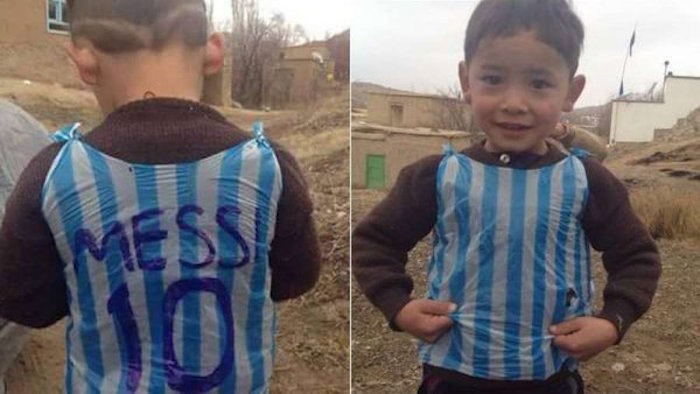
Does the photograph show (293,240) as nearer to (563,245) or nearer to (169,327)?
(169,327)

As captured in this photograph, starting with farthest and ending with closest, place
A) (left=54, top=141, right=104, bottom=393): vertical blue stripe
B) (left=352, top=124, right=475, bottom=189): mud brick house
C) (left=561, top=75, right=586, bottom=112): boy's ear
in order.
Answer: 1. (left=352, top=124, right=475, bottom=189): mud brick house
2. (left=561, top=75, right=586, bottom=112): boy's ear
3. (left=54, top=141, right=104, bottom=393): vertical blue stripe

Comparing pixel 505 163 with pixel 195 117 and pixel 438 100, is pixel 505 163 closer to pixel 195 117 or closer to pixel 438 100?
pixel 438 100

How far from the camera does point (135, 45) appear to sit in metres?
1.30

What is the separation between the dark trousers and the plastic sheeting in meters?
0.80

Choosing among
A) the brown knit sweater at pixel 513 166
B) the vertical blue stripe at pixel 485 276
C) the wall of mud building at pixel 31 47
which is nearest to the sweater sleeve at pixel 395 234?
the brown knit sweater at pixel 513 166

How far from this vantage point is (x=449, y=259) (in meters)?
1.63

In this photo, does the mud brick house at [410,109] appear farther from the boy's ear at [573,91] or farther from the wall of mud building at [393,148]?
the boy's ear at [573,91]

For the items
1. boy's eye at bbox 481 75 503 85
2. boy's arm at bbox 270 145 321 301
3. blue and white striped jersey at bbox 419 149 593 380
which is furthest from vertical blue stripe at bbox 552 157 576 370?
boy's arm at bbox 270 145 321 301

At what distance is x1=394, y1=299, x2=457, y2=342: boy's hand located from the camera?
1624mm

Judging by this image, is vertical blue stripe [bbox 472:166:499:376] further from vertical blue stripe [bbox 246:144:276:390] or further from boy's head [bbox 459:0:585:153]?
vertical blue stripe [bbox 246:144:276:390]

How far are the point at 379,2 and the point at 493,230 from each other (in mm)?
668

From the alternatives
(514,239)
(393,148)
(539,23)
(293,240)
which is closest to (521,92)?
(539,23)

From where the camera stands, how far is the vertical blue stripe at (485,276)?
62.2 inches

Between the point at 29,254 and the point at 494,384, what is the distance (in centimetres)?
83
